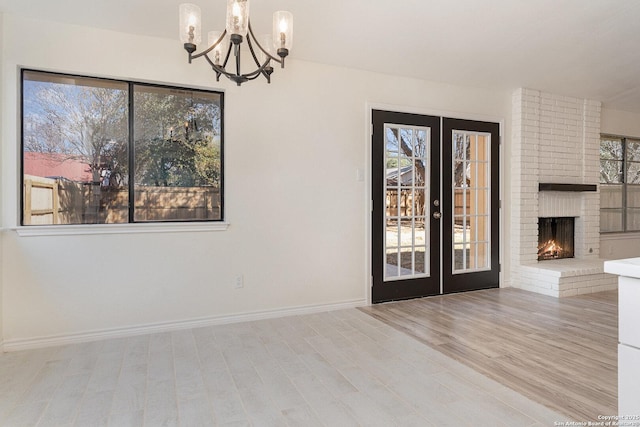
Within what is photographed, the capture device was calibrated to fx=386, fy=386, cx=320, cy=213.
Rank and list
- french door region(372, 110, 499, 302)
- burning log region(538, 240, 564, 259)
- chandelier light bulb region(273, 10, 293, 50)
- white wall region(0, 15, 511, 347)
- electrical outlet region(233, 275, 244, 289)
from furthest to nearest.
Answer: burning log region(538, 240, 564, 259), french door region(372, 110, 499, 302), electrical outlet region(233, 275, 244, 289), white wall region(0, 15, 511, 347), chandelier light bulb region(273, 10, 293, 50)

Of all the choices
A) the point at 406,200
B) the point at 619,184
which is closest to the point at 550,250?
the point at 619,184

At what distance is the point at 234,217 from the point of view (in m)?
3.61

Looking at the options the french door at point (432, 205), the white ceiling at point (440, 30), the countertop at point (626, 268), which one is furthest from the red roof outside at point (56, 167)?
the countertop at point (626, 268)

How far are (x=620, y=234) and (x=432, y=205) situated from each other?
3.71 metres

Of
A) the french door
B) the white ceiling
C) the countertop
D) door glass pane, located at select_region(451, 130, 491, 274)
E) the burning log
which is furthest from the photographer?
the burning log

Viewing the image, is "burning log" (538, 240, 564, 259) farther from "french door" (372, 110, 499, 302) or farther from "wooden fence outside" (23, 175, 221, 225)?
"wooden fence outside" (23, 175, 221, 225)

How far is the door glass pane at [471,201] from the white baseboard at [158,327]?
5.12 feet

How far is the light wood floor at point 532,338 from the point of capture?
2277mm

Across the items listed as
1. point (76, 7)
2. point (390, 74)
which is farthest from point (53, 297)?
point (390, 74)

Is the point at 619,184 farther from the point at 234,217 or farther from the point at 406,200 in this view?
the point at 234,217

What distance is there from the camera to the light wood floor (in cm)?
228

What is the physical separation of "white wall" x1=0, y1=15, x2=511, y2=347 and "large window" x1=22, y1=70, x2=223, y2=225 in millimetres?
Result: 120

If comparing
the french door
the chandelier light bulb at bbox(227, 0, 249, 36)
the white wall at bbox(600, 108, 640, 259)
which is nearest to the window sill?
the french door

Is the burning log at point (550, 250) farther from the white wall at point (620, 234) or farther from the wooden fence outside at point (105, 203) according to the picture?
the wooden fence outside at point (105, 203)
